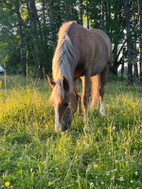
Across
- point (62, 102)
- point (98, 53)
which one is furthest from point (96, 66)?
point (62, 102)

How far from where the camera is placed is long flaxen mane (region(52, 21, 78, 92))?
3.28 metres

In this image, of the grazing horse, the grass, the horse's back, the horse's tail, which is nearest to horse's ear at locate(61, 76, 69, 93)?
the grazing horse

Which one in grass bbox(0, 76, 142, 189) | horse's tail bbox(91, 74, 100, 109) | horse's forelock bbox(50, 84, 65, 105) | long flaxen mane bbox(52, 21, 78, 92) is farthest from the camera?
horse's tail bbox(91, 74, 100, 109)

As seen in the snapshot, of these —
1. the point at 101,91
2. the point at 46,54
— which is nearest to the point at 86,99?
the point at 101,91

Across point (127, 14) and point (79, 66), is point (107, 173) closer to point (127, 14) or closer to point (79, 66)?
point (79, 66)

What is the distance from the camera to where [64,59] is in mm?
3396

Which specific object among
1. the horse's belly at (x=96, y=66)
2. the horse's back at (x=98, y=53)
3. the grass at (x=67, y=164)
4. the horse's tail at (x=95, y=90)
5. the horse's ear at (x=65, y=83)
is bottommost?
the grass at (x=67, y=164)

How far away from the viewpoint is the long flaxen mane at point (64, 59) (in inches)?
129

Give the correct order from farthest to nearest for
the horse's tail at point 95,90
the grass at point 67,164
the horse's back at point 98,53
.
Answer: the horse's tail at point 95,90
the horse's back at point 98,53
the grass at point 67,164

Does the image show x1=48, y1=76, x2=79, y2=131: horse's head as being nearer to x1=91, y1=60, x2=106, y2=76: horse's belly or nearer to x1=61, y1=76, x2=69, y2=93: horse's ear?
x1=61, y1=76, x2=69, y2=93: horse's ear

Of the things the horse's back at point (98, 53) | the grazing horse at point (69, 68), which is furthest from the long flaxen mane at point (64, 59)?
the horse's back at point (98, 53)

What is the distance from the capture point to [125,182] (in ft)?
6.06

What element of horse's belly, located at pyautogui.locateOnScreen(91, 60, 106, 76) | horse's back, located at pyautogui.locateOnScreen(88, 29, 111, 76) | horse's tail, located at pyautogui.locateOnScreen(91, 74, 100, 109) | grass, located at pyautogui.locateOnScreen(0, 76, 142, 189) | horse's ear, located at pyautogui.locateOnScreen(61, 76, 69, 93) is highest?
horse's back, located at pyautogui.locateOnScreen(88, 29, 111, 76)

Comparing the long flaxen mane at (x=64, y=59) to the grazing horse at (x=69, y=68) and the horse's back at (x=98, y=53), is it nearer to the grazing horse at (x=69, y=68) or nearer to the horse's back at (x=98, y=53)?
the grazing horse at (x=69, y=68)
